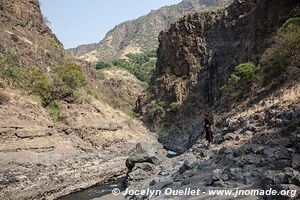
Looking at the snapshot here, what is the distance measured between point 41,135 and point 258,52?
86.5 ft

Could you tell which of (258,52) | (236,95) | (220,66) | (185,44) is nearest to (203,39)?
(185,44)

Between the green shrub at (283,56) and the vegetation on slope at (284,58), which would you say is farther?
the green shrub at (283,56)

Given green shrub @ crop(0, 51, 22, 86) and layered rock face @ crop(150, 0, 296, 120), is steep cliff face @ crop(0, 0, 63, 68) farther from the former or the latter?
layered rock face @ crop(150, 0, 296, 120)

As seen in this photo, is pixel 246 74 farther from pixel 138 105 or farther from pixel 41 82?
pixel 138 105

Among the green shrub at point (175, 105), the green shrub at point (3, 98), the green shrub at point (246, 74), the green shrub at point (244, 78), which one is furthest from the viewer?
the green shrub at point (175, 105)

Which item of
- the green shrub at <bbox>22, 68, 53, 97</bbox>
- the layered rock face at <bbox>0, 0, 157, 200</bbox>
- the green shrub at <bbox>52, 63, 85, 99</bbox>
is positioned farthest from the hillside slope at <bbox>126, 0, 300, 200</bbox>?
the green shrub at <bbox>22, 68, 53, 97</bbox>

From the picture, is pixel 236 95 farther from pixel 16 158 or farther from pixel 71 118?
pixel 16 158

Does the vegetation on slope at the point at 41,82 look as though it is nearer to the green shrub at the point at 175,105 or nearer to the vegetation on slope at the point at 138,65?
the green shrub at the point at 175,105

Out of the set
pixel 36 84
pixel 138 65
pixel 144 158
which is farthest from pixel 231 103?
pixel 138 65

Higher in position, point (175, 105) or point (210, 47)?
point (210, 47)

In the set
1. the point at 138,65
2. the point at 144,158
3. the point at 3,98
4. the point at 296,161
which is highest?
the point at 3,98

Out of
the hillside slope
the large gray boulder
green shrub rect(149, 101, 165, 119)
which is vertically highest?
the hillside slope

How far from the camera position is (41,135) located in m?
32.0

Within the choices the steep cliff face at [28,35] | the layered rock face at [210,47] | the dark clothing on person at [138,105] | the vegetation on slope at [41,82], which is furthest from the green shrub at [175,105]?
the vegetation on slope at [41,82]
